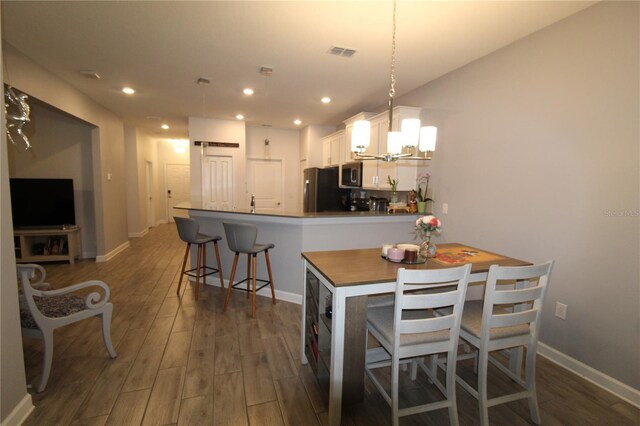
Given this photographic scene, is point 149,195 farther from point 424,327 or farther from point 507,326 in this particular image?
point 507,326

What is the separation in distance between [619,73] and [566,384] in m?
2.22

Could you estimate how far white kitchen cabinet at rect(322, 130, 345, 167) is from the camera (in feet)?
18.0

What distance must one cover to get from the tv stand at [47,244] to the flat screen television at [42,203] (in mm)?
149

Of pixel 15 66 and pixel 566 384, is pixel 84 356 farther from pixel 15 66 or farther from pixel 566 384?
pixel 566 384

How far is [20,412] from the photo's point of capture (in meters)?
1.71

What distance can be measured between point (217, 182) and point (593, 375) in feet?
19.9

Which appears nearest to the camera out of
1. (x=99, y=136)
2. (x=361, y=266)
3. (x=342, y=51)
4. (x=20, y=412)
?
(x=20, y=412)

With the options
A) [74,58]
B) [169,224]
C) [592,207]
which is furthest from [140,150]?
[592,207]

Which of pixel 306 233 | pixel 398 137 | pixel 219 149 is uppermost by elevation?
pixel 219 149

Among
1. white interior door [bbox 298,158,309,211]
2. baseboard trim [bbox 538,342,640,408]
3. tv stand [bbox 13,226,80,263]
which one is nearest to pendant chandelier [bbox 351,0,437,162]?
baseboard trim [bbox 538,342,640,408]

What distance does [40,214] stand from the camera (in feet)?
16.0

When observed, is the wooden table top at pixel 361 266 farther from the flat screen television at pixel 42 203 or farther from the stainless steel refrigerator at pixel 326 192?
the flat screen television at pixel 42 203

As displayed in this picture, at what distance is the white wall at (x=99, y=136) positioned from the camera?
313cm

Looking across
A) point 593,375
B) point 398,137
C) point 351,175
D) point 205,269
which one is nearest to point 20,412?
point 205,269
